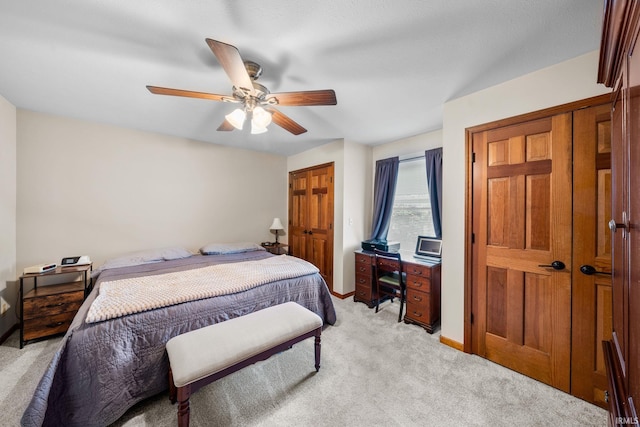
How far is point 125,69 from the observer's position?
1845mm

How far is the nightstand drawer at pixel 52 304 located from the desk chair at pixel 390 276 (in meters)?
3.39

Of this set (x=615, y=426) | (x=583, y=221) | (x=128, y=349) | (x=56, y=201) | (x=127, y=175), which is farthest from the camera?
(x=127, y=175)

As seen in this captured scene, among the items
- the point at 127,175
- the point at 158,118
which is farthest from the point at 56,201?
the point at 158,118

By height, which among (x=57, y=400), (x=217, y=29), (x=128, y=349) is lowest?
(x=57, y=400)

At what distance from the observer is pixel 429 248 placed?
121 inches

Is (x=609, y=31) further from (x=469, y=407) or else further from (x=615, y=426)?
(x=469, y=407)

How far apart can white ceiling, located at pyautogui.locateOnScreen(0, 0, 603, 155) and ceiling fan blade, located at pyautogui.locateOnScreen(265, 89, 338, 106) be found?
0.25 metres

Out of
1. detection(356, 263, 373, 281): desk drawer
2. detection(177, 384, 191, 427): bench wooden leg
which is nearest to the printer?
detection(356, 263, 373, 281): desk drawer

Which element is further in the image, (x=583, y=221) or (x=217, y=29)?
(x=583, y=221)

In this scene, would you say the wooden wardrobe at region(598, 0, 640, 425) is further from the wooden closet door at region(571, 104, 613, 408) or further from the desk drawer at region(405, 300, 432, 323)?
the desk drawer at region(405, 300, 432, 323)

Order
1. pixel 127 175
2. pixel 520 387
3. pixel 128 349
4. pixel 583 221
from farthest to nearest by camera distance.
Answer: pixel 127 175 < pixel 520 387 < pixel 583 221 < pixel 128 349

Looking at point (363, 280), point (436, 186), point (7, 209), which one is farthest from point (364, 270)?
point (7, 209)

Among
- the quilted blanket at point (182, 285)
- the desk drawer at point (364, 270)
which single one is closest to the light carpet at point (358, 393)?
the quilted blanket at point (182, 285)

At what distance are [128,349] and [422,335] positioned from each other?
2657 millimetres
